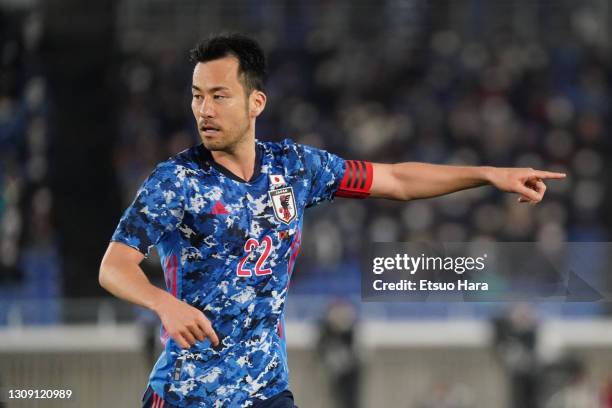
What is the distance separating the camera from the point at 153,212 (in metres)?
3.08

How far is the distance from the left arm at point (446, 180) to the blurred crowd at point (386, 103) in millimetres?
7169

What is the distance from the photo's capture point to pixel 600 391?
31.6ft

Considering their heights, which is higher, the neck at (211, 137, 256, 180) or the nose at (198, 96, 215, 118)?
the nose at (198, 96, 215, 118)

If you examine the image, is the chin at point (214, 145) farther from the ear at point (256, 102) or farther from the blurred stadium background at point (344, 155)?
the blurred stadium background at point (344, 155)

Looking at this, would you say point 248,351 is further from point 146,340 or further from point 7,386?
point 146,340

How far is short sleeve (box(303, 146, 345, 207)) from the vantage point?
358 centimetres

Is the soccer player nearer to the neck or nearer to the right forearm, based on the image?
the neck

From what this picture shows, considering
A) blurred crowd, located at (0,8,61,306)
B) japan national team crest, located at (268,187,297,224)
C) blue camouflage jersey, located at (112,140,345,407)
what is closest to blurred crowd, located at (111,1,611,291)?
blurred crowd, located at (0,8,61,306)

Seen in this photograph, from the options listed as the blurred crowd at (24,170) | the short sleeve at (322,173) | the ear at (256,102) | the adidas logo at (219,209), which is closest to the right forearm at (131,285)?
the adidas logo at (219,209)

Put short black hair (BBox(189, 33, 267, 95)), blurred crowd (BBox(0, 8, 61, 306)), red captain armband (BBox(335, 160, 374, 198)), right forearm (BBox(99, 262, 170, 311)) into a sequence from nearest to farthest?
1. right forearm (BBox(99, 262, 170, 311))
2. short black hair (BBox(189, 33, 267, 95))
3. red captain armband (BBox(335, 160, 374, 198))
4. blurred crowd (BBox(0, 8, 61, 306))

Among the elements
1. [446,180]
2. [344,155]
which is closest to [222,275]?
[446,180]

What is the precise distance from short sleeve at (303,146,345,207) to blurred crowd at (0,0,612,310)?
725 centimetres

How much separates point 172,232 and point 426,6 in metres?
12.1

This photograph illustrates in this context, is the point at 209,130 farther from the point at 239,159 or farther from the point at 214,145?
the point at 239,159
